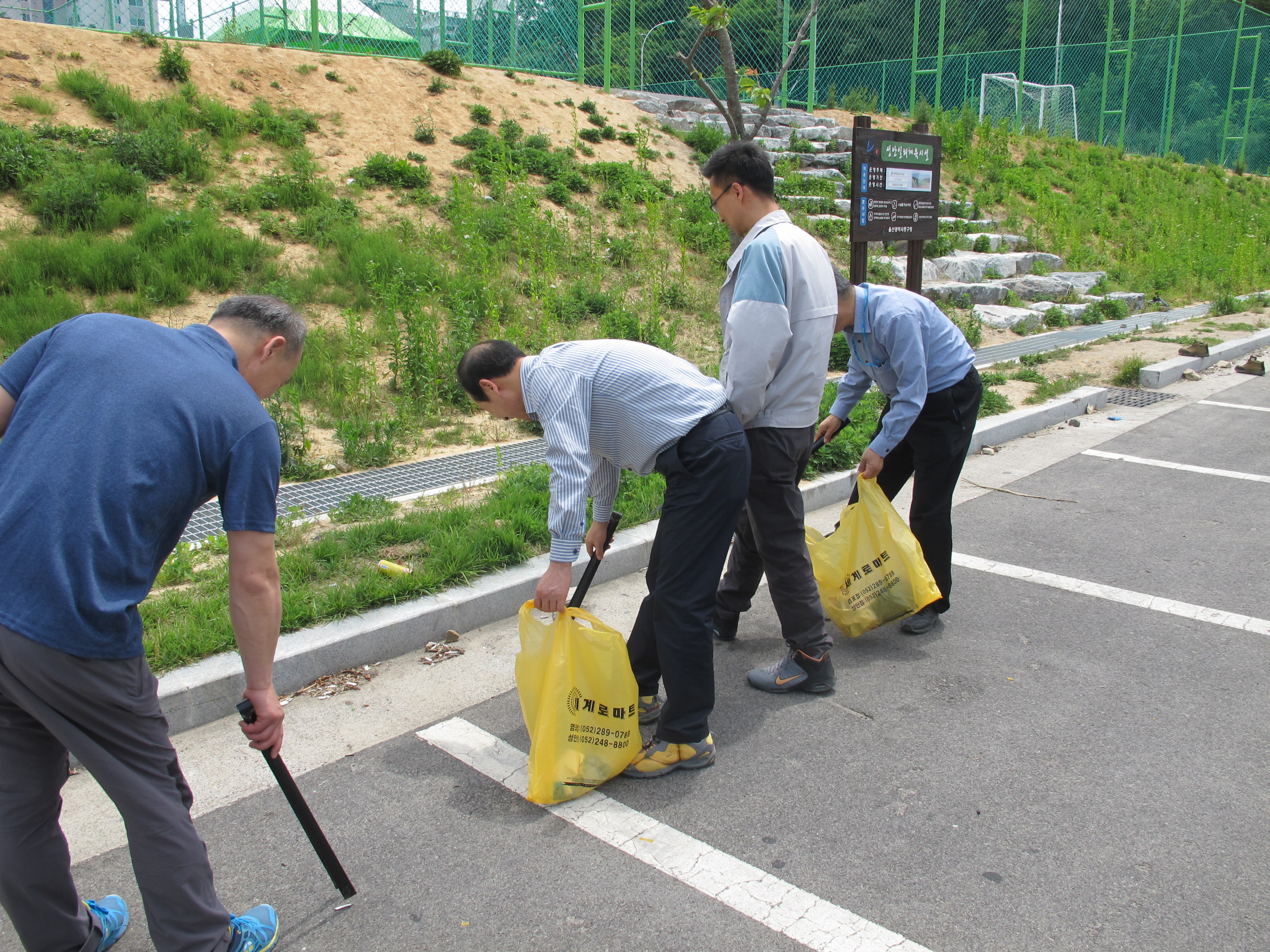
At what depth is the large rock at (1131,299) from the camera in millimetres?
14969

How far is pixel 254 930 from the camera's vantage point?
2348mm

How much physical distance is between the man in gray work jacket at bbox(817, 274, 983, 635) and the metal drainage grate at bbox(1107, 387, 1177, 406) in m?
5.96

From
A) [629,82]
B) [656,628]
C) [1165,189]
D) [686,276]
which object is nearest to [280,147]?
[686,276]

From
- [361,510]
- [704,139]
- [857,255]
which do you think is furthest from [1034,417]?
[704,139]

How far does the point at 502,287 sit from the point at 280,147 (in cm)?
380

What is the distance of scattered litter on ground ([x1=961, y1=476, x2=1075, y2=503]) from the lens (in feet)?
20.8

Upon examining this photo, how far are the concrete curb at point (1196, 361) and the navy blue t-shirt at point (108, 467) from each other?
10212mm

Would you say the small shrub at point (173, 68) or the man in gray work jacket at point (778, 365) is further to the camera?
the small shrub at point (173, 68)

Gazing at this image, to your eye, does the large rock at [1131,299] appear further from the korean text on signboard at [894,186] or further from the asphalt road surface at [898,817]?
the asphalt road surface at [898,817]

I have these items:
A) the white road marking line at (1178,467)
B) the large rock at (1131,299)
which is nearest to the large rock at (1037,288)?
the large rock at (1131,299)

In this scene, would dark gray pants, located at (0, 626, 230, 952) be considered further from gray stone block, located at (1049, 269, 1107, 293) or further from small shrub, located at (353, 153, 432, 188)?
gray stone block, located at (1049, 269, 1107, 293)

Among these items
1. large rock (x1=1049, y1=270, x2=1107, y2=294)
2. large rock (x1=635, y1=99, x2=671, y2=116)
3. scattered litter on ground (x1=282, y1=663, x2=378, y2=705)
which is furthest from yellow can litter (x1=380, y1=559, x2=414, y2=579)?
large rock (x1=635, y1=99, x2=671, y2=116)

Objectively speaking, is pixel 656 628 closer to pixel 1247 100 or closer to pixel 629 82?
pixel 629 82

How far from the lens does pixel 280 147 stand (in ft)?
36.1
